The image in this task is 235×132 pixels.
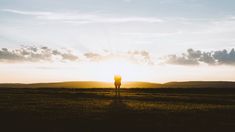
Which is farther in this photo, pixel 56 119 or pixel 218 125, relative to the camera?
pixel 56 119

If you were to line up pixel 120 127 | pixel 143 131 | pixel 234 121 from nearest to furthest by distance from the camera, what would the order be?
1. pixel 143 131
2. pixel 120 127
3. pixel 234 121

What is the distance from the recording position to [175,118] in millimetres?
30219

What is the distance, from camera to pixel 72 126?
1005 inches

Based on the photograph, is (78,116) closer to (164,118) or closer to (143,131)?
(164,118)

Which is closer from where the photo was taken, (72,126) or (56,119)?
(72,126)

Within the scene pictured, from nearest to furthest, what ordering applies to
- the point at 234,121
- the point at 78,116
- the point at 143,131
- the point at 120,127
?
the point at 143,131 → the point at 120,127 → the point at 234,121 → the point at 78,116

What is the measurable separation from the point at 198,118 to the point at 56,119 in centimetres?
1090

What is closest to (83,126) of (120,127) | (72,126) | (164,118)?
(72,126)

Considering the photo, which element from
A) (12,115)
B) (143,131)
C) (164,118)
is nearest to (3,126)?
(12,115)

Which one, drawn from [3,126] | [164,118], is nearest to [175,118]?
[164,118]

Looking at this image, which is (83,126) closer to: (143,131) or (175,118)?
(143,131)

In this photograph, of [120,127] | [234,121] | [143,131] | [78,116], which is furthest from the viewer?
[78,116]

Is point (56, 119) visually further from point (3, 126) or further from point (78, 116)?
point (3, 126)

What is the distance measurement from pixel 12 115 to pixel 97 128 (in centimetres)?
978
